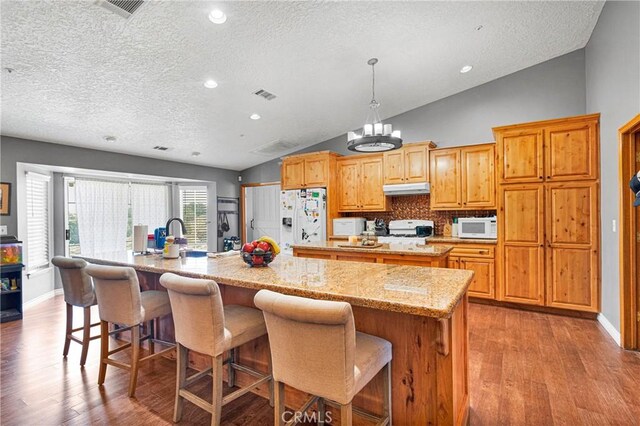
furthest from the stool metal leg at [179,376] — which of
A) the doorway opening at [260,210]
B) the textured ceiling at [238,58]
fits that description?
the doorway opening at [260,210]

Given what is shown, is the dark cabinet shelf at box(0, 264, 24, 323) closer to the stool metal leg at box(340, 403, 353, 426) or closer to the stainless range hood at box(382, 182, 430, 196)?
the stool metal leg at box(340, 403, 353, 426)

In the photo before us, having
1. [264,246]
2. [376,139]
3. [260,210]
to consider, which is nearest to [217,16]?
[376,139]

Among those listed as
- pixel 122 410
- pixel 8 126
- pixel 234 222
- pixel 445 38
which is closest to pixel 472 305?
pixel 445 38

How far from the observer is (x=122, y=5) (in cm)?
243

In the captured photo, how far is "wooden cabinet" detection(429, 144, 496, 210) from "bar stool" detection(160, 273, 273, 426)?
384cm

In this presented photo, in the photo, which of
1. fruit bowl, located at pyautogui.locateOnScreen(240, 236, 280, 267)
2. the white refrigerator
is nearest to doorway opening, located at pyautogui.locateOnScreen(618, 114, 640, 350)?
fruit bowl, located at pyautogui.locateOnScreen(240, 236, 280, 267)

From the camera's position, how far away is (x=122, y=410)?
2.05 m

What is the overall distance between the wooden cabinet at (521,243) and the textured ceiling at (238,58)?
6.15 ft

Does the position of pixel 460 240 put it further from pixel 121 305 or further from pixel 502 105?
pixel 121 305

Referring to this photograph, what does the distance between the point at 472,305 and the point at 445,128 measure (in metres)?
2.81

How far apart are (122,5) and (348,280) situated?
2.69 meters

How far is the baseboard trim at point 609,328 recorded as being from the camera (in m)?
3.04

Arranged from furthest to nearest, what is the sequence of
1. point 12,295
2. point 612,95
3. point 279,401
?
1. point 12,295
2. point 612,95
3. point 279,401

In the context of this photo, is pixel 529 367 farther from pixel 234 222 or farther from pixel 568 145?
pixel 234 222
